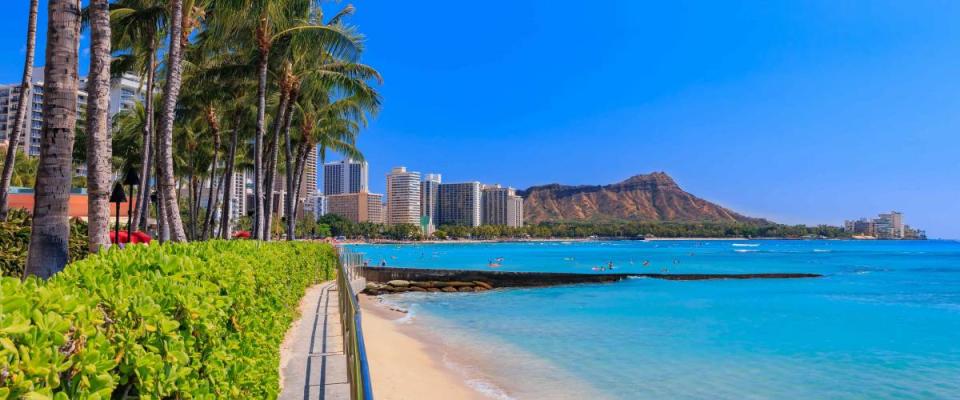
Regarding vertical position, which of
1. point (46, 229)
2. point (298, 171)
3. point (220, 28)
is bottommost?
point (46, 229)

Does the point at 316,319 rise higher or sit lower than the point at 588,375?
higher

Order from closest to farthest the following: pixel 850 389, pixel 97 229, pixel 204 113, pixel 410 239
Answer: pixel 97 229 → pixel 850 389 → pixel 204 113 → pixel 410 239

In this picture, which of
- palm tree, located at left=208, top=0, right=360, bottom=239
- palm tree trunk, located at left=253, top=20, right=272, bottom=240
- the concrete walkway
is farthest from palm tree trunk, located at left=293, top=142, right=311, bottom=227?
the concrete walkway

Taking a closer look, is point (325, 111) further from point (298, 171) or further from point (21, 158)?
point (21, 158)

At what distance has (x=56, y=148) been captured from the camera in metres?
6.47

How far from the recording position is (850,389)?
47.8 feet

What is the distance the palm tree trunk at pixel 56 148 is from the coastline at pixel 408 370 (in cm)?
638

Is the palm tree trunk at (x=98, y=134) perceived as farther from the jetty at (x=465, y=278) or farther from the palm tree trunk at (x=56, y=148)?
the jetty at (x=465, y=278)

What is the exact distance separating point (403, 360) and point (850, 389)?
33.7 ft

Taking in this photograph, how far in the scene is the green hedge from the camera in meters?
1.75

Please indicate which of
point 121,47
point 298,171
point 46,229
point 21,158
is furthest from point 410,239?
point 46,229

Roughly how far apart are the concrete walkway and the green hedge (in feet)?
6.12

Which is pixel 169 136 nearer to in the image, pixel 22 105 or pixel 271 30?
pixel 22 105

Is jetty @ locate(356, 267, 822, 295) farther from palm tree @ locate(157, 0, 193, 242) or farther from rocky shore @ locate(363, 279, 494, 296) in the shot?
palm tree @ locate(157, 0, 193, 242)
